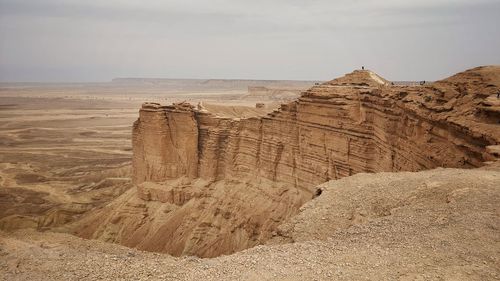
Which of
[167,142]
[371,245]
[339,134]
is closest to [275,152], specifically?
[339,134]

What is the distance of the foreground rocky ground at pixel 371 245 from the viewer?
8375 mm

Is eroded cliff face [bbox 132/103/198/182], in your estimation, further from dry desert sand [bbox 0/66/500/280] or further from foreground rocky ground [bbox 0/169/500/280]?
foreground rocky ground [bbox 0/169/500/280]

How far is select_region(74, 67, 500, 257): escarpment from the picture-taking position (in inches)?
680

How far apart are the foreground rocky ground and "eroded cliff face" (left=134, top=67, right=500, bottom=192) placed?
3.69 meters

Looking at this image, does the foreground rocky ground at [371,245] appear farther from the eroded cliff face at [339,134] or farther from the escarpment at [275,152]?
the eroded cliff face at [339,134]

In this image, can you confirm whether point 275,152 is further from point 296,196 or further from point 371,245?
point 371,245

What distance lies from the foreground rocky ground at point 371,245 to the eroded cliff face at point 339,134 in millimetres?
3685

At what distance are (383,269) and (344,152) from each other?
14.8m

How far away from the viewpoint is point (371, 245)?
949 cm

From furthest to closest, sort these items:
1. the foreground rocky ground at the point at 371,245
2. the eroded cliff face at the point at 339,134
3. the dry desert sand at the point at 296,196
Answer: the eroded cliff face at the point at 339,134 → the dry desert sand at the point at 296,196 → the foreground rocky ground at the point at 371,245

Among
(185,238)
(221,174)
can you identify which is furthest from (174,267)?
(221,174)

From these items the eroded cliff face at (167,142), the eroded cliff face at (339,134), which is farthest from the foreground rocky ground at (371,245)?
the eroded cliff face at (167,142)

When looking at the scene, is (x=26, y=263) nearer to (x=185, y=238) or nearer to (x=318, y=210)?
(x=318, y=210)

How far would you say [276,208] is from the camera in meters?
25.2
